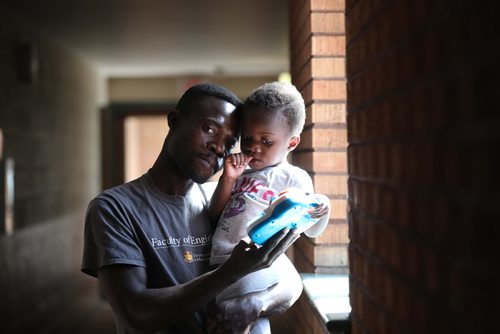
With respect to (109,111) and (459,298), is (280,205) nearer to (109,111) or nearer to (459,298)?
(459,298)

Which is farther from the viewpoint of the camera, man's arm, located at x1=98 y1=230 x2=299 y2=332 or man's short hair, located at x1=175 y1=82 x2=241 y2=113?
man's short hair, located at x1=175 y1=82 x2=241 y2=113

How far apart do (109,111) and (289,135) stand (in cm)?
660

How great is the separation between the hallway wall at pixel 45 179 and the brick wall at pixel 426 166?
150 inches

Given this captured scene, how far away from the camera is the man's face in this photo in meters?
1.65

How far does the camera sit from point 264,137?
5.52 feet

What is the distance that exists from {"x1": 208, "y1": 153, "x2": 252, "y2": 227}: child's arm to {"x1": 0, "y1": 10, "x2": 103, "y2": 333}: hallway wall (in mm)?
3140

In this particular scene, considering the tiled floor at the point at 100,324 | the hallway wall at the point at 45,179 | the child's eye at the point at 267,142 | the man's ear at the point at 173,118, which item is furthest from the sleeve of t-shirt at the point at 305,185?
the tiled floor at the point at 100,324

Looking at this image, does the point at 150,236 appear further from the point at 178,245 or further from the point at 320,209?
the point at 320,209

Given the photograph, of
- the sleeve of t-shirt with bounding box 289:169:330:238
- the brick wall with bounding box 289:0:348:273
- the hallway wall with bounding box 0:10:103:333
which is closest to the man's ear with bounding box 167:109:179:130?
the sleeve of t-shirt with bounding box 289:169:330:238

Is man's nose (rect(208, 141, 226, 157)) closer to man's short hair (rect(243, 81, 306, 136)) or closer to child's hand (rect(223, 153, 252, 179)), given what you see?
child's hand (rect(223, 153, 252, 179))

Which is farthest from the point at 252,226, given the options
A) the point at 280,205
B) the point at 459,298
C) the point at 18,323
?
the point at 18,323

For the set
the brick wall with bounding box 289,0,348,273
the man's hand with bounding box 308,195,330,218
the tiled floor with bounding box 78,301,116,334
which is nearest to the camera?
the man's hand with bounding box 308,195,330,218

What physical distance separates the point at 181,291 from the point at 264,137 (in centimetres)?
55

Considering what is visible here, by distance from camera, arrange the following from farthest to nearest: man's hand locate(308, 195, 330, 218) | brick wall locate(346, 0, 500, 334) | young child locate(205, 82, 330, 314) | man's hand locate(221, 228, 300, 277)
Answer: young child locate(205, 82, 330, 314)
man's hand locate(308, 195, 330, 218)
man's hand locate(221, 228, 300, 277)
brick wall locate(346, 0, 500, 334)
